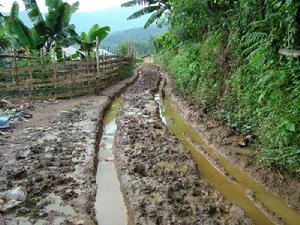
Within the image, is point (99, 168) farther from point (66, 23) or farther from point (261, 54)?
point (66, 23)

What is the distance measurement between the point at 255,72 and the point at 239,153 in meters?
1.40

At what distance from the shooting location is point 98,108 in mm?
10539

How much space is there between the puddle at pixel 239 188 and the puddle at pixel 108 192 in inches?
56.3

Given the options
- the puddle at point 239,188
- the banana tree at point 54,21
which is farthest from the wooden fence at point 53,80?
the puddle at point 239,188

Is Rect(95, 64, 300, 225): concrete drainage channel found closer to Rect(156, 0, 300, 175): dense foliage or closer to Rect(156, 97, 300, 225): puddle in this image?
Rect(156, 97, 300, 225): puddle

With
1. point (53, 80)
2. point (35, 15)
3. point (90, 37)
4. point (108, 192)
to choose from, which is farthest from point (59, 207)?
point (90, 37)

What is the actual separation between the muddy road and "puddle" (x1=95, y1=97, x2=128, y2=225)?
0.01 meters

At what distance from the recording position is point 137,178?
522 centimetres

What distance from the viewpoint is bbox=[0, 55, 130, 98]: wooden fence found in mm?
11625

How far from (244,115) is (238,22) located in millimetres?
1888

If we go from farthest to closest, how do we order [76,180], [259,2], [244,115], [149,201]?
[244,115]
[259,2]
[76,180]
[149,201]

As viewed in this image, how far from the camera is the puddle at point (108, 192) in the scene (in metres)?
4.39

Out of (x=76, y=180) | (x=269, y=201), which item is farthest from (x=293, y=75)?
(x=76, y=180)

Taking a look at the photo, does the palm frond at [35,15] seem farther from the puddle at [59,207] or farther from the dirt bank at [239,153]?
the puddle at [59,207]
